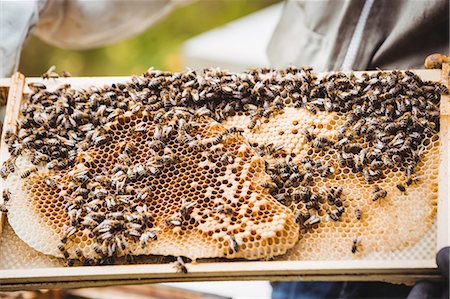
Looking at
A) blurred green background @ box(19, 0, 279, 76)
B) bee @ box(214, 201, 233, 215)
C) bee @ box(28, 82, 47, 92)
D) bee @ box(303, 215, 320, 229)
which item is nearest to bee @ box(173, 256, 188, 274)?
bee @ box(214, 201, 233, 215)

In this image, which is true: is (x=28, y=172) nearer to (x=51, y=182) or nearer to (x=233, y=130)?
(x=51, y=182)

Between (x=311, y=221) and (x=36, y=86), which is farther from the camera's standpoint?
(x=36, y=86)

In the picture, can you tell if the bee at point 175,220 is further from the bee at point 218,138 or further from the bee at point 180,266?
the bee at point 218,138

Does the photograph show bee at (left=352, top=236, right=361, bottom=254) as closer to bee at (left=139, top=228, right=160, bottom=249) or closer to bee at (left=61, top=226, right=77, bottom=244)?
bee at (left=139, top=228, right=160, bottom=249)

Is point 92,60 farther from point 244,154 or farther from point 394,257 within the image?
point 394,257

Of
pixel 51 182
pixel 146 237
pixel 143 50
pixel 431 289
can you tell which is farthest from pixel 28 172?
pixel 143 50

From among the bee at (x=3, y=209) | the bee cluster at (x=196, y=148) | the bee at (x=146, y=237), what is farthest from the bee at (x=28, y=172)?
the bee at (x=146, y=237)

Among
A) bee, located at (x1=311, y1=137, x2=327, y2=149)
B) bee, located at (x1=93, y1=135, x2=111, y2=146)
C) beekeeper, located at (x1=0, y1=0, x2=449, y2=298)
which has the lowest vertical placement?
bee, located at (x1=311, y1=137, x2=327, y2=149)

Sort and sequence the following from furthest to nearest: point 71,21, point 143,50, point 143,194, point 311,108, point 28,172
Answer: point 143,50 < point 71,21 < point 311,108 < point 28,172 < point 143,194
